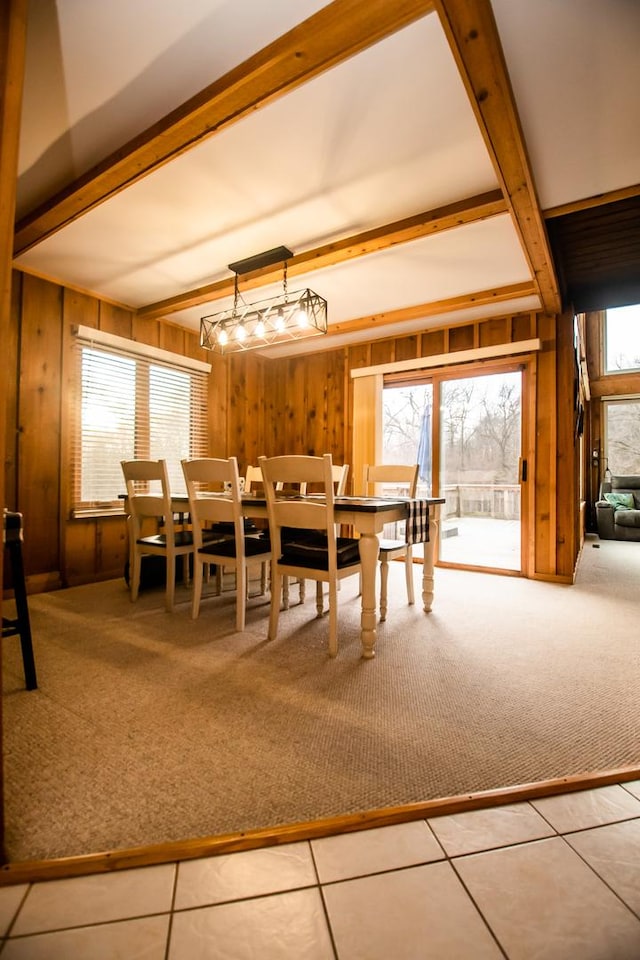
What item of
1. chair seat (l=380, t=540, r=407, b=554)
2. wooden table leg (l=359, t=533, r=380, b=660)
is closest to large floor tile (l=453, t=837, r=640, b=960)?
wooden table leg (l=359, t=533, r=380, b=660)

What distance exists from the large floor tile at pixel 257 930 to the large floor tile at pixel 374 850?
0.27ft

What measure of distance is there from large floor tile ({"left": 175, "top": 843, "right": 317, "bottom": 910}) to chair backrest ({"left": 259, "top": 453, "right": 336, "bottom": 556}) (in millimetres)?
1266

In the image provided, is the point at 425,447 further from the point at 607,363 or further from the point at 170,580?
the point at 607,363

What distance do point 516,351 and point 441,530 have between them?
6.15ft

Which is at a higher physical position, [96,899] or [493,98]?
[493,98]

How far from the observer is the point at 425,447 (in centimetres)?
450

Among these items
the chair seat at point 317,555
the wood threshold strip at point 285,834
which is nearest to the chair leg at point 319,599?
the chair seat at point 317,555

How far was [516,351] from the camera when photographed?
383cm

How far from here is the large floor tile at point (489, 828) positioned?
1.01 m

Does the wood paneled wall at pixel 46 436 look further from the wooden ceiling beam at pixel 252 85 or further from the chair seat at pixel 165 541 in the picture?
the wooden ceiling beam at pixel 252 85

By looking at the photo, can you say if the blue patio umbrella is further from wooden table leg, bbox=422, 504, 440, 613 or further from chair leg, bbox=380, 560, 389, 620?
chair leg, bbox=380, 560, 389, 620

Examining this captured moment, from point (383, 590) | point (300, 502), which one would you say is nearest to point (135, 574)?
point (300, 502)

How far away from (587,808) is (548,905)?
0.38m

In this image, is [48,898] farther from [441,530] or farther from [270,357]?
[270,357]
